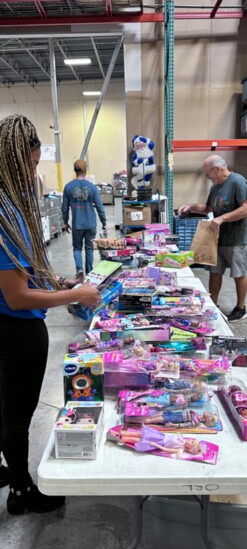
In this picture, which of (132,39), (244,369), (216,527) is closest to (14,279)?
(244,369)

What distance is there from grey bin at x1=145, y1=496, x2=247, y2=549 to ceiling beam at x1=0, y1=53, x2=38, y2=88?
12776mm

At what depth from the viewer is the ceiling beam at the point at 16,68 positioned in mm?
11648

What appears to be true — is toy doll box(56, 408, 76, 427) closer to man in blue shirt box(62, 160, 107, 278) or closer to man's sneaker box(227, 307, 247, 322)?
man's sneaker box(227, 307, 247, 322)

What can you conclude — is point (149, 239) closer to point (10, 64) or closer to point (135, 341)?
point (135, 341)

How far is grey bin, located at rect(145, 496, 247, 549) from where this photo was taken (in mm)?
1178

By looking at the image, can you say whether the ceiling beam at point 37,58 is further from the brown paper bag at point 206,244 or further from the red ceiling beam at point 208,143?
the brown paper bag at point 206,244

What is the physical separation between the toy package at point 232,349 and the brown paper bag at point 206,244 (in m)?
1.82

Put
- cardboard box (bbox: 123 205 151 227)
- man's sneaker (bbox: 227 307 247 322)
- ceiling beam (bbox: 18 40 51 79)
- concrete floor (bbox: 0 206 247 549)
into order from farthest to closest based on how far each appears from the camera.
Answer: ceiling beam (bbox: 18 40 51 79), cardboard box (bbox: 123 205 151 227), man's sneaker (bbox: 227 307 247 322), concrete floor (bbox: 0 206 247 549)

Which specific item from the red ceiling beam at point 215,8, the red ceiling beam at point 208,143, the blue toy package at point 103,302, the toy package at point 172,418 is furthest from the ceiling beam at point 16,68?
the toy package at point 172,418

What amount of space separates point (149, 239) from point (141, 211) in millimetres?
869

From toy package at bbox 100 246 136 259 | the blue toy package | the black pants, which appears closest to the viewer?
the black pants

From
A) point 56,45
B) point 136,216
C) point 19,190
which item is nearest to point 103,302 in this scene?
point 19,190

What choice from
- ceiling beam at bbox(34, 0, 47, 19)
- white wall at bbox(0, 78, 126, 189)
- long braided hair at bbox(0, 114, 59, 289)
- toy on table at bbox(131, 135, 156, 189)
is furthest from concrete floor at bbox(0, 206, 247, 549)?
white wall at bbox(0, 78, 126, 189)

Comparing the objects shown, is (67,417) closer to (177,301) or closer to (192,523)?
(192,523)
